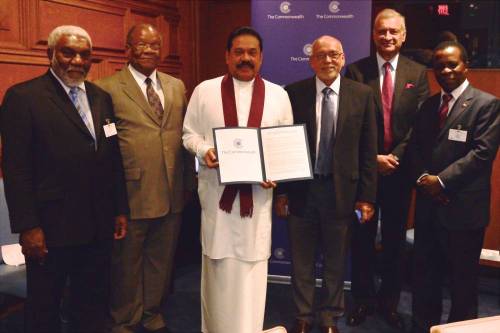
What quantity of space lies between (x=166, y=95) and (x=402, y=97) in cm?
137

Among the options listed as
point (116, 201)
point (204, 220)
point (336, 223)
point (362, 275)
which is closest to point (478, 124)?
point (336, 223)

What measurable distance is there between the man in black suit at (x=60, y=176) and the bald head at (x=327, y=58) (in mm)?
1145

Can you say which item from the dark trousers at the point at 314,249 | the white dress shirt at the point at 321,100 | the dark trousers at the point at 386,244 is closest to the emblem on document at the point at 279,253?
the dark trousers at the point at 386,244

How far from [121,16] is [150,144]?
165cm

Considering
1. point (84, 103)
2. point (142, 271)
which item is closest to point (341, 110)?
point (84, 103)

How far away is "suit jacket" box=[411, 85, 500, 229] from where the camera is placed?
2.58 m

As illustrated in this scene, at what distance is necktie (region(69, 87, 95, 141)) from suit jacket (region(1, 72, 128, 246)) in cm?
3

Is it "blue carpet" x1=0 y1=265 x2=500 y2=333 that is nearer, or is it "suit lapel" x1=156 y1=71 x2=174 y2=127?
"suit lapel" x1=156 y1=71 x2=174 y2=127

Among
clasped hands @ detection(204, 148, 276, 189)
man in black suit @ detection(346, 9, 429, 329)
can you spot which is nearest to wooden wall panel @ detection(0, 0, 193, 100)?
clasped hands @ detection(204, 148, 276, 189)

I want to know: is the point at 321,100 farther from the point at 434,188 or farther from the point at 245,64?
the point at 434,188

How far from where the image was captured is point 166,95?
2906mm

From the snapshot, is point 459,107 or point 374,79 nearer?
point 459,107

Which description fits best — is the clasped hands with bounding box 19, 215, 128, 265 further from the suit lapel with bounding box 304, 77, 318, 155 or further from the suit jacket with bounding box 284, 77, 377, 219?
the suit lapel with bounding box 304, 77, 318, 155

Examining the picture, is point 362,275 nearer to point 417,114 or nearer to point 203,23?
point 417,114
